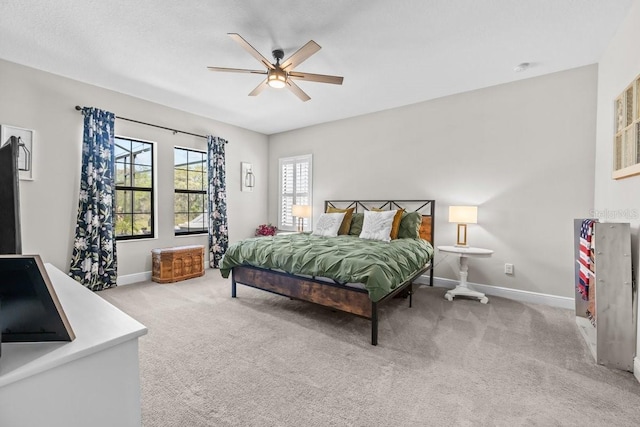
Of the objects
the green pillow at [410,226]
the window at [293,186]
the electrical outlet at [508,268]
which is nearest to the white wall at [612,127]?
the electrical outlet at [508,268]

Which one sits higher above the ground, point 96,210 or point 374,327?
point 96,210

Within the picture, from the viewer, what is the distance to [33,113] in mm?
3406

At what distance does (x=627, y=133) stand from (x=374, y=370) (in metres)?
2.76

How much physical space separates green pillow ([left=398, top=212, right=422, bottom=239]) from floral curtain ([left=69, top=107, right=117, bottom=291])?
405 cm

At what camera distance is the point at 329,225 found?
4.39 metres

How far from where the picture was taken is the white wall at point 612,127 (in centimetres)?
221

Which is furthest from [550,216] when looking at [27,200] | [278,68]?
[27,200]

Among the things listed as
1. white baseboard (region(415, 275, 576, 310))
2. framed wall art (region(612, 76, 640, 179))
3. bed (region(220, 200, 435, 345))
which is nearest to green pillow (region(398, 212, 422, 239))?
bed (region(220, 200, 435, 345))

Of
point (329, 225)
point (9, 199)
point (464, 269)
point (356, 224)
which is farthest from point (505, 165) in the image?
point (9, 199)

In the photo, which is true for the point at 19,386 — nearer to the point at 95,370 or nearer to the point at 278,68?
the point at 95,370

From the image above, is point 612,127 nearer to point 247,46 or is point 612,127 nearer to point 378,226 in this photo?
point 378,226

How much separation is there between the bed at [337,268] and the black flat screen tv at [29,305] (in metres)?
2.01

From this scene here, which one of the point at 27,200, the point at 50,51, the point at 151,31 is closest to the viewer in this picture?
the point at 151,31

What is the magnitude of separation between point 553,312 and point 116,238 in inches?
225
